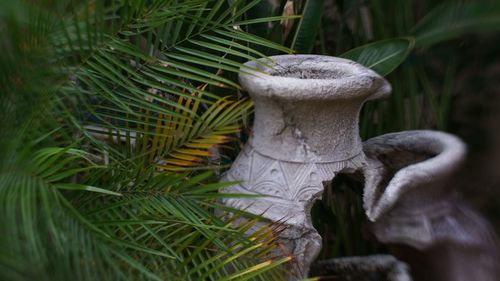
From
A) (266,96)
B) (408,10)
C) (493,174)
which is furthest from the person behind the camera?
(493,174)

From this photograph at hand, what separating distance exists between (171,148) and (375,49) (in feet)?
1.65

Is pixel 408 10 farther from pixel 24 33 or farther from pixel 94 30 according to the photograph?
pixel 24 33

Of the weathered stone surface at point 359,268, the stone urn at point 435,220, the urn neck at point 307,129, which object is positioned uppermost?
the urn neck at point 307,129

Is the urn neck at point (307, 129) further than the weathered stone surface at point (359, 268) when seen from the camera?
No

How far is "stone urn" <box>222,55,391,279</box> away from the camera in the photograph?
120cm

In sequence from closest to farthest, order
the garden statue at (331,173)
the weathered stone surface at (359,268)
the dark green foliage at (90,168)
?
the dark green foliage at (90,168) < the garden statue at (331,173) < the weathered stone surface at (359,268)

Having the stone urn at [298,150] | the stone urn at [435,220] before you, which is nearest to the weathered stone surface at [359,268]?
the stone urn at [435,220]

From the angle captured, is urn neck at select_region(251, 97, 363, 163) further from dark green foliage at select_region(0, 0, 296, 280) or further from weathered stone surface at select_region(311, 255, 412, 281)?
weathered stone surface at select_region(311, 255, 412, 281)

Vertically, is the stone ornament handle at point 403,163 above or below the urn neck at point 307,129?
below

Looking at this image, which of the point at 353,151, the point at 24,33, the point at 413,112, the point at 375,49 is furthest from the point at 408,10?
the point at 24,33

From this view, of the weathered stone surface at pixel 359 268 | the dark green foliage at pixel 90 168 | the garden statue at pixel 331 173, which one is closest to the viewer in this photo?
the dark green foliage at pixel 90 168

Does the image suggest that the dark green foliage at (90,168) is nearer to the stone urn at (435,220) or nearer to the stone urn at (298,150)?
the stone urn at (298,150)

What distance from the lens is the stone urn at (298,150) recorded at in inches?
47.3

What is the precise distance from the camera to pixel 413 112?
6.26ft
